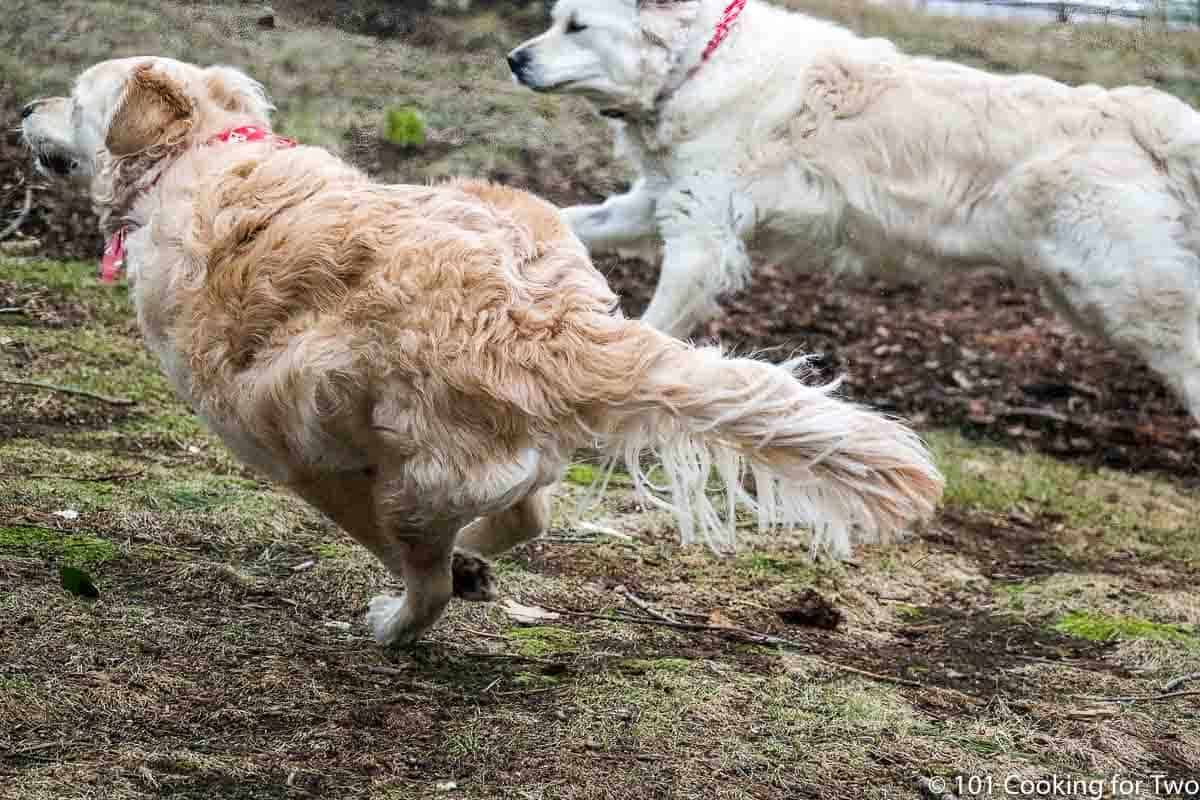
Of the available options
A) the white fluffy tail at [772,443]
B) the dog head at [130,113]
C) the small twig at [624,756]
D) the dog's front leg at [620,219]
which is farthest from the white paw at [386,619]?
the dog's front leg at [620,219]

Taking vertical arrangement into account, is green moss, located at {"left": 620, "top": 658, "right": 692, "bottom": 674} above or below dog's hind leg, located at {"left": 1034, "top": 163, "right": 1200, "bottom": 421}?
below

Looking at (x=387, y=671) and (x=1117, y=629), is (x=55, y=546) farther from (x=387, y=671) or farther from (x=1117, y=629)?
(x=1117, y=629)

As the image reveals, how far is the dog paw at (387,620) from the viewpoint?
380cm

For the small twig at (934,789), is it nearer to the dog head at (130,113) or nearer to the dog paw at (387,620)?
the dog paw at (387,620)

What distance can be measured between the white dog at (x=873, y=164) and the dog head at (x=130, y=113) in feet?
8.43

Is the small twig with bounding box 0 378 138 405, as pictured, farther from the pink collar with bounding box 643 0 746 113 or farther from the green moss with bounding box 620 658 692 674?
the green moss with bounding box 620 658 692 674

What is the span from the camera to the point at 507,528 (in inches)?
153

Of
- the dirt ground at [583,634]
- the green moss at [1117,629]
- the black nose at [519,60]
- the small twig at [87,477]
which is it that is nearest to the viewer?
the dirt ground at [583,634]

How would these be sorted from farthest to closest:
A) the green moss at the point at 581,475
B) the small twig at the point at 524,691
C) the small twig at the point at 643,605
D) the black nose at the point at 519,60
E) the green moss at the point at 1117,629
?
the black nose at the point at 519,60 → the green moss at the point at 581,475 → the green moss at the point at 1117,629 → the small twig at the point at 643,605 → the small twig at the point at 524,691

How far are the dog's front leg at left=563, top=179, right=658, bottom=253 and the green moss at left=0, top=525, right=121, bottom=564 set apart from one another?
2.97 metres

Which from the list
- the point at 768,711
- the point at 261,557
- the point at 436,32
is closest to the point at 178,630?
the point at 261,557

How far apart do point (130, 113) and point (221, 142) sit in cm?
28

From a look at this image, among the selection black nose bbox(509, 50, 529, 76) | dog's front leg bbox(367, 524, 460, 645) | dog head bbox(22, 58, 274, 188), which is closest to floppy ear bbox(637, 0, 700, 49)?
black nose bbox(509, 50, 529, 76)

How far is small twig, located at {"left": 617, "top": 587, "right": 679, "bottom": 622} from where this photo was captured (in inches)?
172
